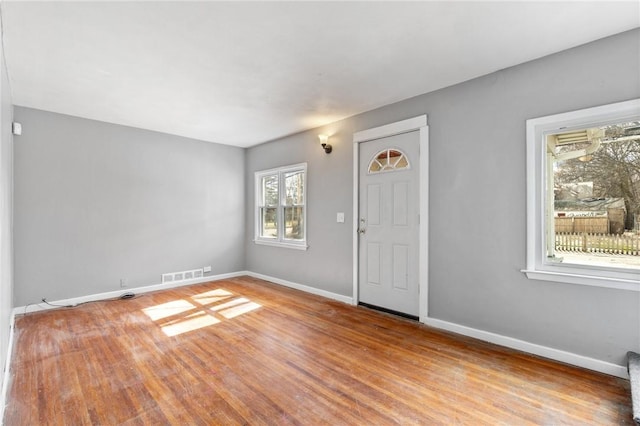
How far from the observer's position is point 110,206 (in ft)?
14.4

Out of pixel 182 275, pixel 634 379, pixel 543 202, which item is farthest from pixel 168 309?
pixel 634 379

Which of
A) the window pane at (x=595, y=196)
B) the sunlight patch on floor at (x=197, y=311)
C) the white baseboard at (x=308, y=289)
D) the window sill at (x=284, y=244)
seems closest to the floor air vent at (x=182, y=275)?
the sunlight patch on floor at (x=197, y=311)

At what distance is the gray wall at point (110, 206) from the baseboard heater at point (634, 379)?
17.9 ft

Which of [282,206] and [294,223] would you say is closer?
[294,223]

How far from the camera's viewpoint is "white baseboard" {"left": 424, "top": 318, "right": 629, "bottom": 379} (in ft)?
7.48

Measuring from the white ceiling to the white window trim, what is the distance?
23.2 inches

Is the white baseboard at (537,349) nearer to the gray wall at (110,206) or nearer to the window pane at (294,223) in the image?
the window pane at (294,223)

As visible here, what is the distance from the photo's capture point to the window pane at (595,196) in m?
2.31

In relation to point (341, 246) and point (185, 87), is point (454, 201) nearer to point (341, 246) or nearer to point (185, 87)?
point (341, 246)

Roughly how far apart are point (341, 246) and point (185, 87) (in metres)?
2.79

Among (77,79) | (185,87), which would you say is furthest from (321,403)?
(77,79)

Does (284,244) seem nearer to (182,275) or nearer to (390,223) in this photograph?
A: (182,275)

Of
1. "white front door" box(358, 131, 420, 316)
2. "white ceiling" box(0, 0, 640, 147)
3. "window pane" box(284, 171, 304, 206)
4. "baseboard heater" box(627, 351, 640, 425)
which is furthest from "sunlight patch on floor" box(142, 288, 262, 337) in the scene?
"baseboard heater" box(627, 351, 640, 425)

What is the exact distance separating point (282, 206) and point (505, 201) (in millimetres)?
3546
